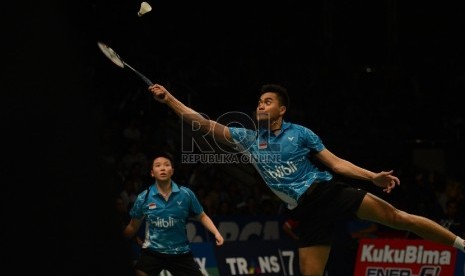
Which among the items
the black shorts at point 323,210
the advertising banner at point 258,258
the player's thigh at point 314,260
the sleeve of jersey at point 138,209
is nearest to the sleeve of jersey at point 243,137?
the black shorts at point 323,210

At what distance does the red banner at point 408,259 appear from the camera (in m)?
10.8

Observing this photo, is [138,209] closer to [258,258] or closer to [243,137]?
[243,137]

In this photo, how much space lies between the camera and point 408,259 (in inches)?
426

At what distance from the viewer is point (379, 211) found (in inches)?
258

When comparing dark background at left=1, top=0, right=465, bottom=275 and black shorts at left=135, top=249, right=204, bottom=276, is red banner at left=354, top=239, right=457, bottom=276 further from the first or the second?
dark background at left=1, top=0, right=465, bottom=275

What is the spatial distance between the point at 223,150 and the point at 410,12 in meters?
7.02

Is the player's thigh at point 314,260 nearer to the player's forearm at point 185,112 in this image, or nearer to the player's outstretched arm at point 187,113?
the player's outstretched arm at point 187,113

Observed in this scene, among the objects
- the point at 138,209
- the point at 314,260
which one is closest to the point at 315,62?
the point at 138,209

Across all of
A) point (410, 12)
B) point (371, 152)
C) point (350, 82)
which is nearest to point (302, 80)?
point (350, 82)

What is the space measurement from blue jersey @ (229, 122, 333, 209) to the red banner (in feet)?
15.0

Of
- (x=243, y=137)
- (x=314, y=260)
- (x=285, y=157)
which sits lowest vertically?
(x=314, y=260)

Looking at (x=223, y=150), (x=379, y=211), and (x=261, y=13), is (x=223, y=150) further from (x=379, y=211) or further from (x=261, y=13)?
(x=379, y=211)

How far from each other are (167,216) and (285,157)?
1.62m

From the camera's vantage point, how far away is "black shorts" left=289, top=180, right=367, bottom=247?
6496 millimetres
